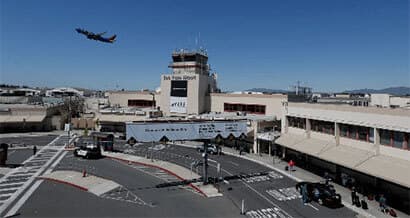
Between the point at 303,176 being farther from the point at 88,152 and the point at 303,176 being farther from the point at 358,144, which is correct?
the point at 88,152

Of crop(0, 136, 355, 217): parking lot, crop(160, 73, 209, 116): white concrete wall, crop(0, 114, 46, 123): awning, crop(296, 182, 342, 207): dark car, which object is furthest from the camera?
crop(0, 114, 46, 123): awning

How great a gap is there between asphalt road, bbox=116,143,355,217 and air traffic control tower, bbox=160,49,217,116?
19.0m

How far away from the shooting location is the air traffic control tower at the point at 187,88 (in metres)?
68.9

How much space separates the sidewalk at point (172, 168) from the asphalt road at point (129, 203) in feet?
3.94

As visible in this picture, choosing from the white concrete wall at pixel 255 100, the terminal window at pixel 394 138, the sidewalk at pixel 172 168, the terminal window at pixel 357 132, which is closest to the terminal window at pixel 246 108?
the white concrete wall at pixel 255 100

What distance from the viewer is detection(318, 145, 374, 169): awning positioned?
Result: 31.5 metres

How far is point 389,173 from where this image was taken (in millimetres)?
27094

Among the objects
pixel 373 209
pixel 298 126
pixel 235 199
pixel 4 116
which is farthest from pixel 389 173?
pixel 4 116

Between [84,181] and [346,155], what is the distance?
26656mm

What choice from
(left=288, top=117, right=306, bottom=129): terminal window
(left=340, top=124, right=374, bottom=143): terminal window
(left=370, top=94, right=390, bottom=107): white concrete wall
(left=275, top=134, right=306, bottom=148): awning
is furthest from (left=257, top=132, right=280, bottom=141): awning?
(left=370, top=94, right=390, bottom=107): white concrete wall

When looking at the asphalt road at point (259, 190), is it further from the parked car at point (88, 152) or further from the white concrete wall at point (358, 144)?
the white concrete wall at point (358, 144)

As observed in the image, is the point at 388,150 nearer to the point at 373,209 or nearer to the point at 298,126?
the point at 373,209

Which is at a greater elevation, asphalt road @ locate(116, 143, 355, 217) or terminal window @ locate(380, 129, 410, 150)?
terminal window @ locate(380, 129, 410, 150)

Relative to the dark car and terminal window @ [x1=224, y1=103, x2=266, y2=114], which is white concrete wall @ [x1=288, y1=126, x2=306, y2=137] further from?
the dark car
